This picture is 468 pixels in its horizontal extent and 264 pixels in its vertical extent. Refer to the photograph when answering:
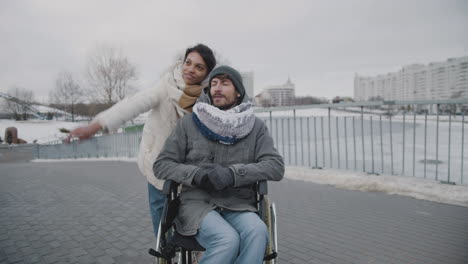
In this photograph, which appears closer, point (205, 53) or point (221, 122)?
point (221, 122)

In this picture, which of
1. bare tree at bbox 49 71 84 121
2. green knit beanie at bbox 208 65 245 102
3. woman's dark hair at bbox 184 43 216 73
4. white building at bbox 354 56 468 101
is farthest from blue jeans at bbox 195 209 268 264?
white building at bbox 354 56 468 101

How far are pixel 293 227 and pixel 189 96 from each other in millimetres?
2423

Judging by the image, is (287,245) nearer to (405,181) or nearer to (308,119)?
(405,181)

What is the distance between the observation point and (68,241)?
3473mm

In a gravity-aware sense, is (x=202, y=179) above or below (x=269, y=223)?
above

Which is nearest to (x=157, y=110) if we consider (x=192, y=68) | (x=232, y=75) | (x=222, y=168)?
(x=192, y=68)

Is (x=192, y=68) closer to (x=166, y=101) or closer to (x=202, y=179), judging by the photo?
(x=166, y=101)

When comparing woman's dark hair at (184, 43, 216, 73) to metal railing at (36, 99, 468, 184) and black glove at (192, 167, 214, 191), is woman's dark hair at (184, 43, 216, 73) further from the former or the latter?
metal railing at (36, 99, 468, 184)

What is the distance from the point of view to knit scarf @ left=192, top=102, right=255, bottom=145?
2178 millimetres

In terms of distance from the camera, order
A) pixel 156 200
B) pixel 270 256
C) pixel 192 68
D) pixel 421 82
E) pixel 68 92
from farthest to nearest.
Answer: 1. pixel 421 82
2. pixel 68 92
3. pixel 156 200
4. pixel 192 68
5. pixel 270 256

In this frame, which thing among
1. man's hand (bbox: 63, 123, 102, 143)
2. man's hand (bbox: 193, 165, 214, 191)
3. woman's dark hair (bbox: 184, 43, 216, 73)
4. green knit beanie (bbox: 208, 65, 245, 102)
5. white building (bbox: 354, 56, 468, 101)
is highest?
white building (bbox: 354, 56, 468, 101)

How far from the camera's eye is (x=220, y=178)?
6.52 feet

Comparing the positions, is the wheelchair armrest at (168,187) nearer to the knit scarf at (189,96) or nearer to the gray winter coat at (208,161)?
the gray winter coat at (208,161)

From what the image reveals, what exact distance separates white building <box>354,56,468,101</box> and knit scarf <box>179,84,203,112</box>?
126961 millimetres
